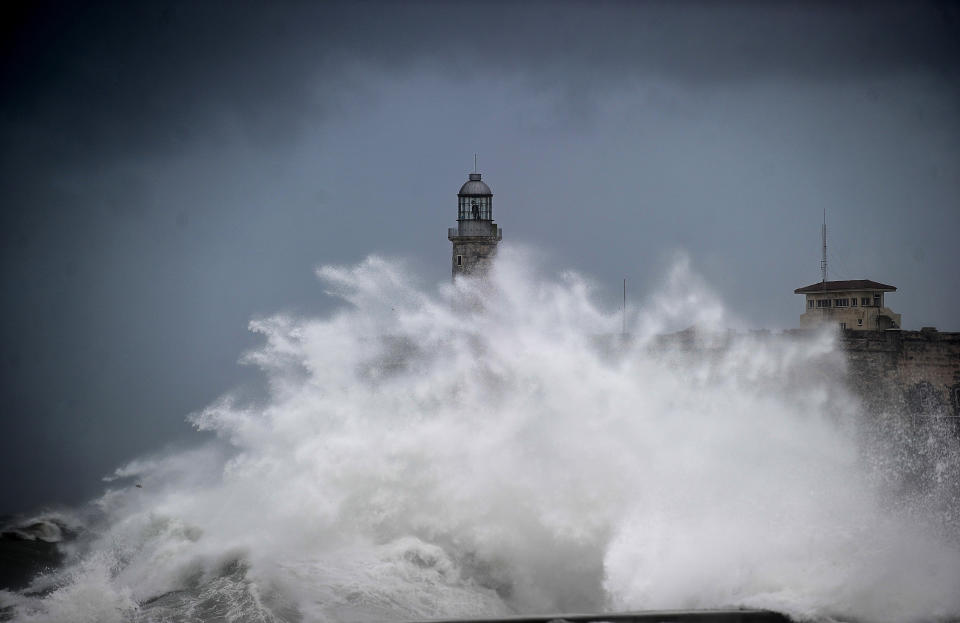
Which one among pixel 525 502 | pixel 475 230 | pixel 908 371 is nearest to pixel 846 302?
pixel 908 371

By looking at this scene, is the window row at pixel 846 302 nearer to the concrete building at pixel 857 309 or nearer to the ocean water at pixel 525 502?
the concrete building at pixel 857 309

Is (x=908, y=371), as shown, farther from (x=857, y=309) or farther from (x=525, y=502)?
(x=525, y=502)

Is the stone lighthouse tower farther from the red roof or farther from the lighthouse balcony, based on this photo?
the red roof

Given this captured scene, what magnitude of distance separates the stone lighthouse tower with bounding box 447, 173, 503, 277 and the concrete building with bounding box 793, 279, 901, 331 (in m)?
12.2

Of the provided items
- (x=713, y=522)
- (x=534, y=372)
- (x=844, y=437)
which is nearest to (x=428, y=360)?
(x=534, y=372)

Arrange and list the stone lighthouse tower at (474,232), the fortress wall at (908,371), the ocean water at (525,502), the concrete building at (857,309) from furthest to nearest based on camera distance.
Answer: the concrete building at (857,309) → the stone lighthouse tower at (474,232) → the fortress wall at (908,371) → the ocean water at (525,502)

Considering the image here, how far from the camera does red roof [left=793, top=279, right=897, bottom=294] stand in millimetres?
35406

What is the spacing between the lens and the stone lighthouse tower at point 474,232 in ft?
110

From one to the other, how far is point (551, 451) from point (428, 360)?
10.3m

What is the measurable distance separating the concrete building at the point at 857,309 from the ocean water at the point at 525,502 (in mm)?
9793

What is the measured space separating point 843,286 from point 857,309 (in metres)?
1.00

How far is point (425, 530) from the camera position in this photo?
61.2 ft

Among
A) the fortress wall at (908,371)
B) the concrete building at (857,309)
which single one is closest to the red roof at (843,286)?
the concrete building at (857,309)

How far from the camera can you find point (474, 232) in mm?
34031
